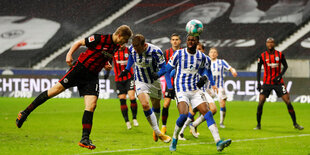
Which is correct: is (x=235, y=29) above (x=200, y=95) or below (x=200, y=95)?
above

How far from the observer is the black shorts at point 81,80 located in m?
7.86

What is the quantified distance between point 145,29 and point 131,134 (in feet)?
61.1

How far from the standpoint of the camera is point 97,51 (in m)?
7.71

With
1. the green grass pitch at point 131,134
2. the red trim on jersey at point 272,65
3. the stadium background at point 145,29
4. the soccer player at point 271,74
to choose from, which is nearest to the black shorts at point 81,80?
the green grass pitch at point 131,134

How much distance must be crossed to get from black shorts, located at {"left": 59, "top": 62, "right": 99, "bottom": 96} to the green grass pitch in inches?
38.5

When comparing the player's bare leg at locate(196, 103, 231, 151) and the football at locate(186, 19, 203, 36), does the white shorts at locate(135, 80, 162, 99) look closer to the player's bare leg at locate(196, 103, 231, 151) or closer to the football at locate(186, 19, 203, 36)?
the football at locate(186, 19, 203, 36)

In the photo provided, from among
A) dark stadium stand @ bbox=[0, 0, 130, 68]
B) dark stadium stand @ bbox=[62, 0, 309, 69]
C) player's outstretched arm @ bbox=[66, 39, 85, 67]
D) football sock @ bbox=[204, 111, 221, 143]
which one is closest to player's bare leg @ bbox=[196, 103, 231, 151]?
football sock @ bbox=[204, 111, 221, 143]

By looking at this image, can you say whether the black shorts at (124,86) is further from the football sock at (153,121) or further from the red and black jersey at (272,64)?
the football sock at (153,121)

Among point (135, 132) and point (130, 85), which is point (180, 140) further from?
point (130, 85)

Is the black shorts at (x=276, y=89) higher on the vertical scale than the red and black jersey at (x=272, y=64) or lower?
lower

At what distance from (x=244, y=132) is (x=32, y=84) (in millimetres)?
14529

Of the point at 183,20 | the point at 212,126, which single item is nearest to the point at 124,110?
the point at 212,126

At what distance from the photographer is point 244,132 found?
37.3 ft

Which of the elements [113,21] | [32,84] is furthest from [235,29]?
[32,84]
